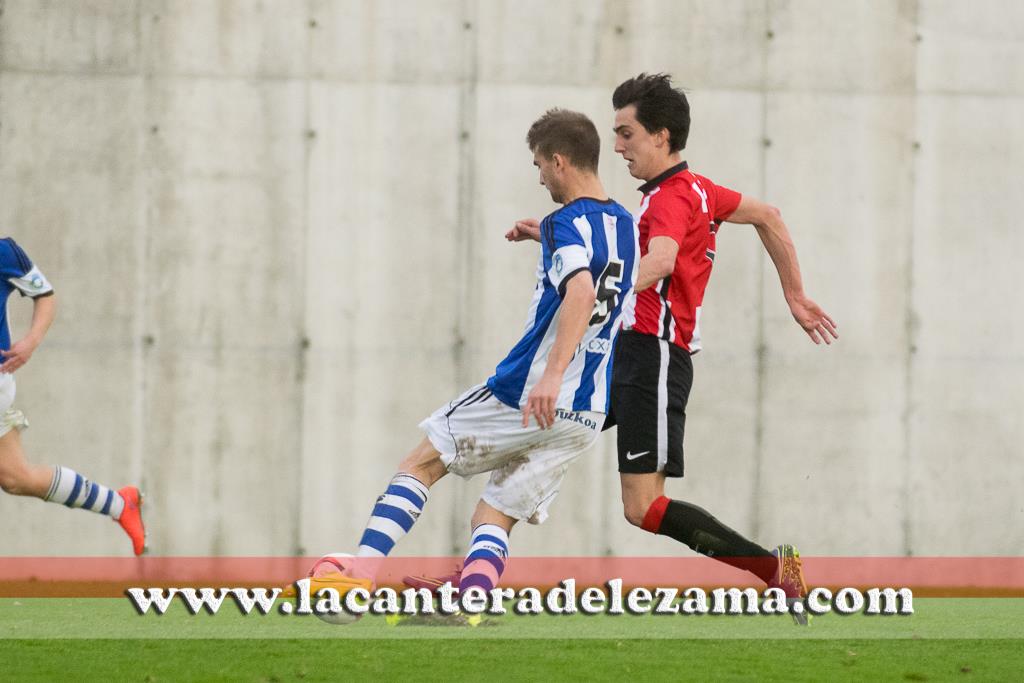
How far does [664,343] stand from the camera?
4777 mm

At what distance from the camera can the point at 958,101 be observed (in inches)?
317

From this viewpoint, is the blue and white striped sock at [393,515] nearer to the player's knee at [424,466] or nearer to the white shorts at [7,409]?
the player's knee at [424,466]

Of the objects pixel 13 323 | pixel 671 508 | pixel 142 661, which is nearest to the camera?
pixel 142 661

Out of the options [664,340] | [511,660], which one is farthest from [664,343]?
[511,660]

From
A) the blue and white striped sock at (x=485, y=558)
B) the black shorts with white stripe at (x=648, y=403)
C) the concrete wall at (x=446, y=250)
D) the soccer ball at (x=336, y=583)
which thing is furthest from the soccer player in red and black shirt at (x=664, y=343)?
the concrete wall at (x=446, y=250)

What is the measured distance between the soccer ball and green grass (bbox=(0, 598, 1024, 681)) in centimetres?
14

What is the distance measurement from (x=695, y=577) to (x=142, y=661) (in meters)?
4.45

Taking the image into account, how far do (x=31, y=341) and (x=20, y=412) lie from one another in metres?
0.31

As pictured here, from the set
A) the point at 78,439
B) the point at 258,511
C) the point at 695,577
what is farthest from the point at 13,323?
the point at 695,577

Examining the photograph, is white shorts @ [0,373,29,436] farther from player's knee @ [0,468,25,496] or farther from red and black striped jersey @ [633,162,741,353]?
red and black striped jersey @ [633,162,741,353]

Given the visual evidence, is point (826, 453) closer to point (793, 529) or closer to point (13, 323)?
point (793, 529)

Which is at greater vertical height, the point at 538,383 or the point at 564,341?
the point at 564,341

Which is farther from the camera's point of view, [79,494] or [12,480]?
[79,494]

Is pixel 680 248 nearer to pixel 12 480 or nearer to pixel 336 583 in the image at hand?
pixel 336 583
